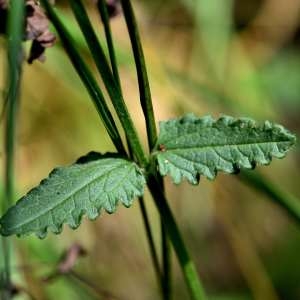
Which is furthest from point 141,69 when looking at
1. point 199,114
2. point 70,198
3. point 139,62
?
point 199,114

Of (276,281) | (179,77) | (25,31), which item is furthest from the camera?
(276,281)

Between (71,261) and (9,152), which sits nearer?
(9,152)

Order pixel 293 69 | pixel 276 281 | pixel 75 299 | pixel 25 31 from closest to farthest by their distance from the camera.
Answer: pixel 25 31
pixel 75 299
pixel 276 281
pixel 293 69

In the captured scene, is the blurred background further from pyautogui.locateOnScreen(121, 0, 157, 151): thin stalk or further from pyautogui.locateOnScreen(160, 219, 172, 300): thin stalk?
pyautogui.locateOnScreen(121, 0, 157, 151): thin stalk

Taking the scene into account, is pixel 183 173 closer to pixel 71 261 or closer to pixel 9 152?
pixel 9 152

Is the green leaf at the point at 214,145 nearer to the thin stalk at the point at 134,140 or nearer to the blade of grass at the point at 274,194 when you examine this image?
the thin stalk at the point at 134,140

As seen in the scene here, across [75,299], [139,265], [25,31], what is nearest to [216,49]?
[139,265]
